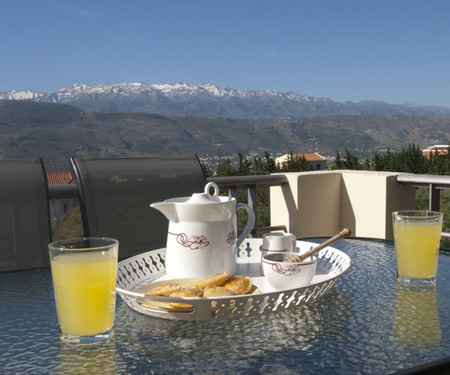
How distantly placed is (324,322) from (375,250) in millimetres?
543

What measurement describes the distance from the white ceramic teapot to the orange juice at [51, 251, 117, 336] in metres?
0.20

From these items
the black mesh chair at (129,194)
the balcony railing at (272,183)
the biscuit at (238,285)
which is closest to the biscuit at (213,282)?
the biscuit at (238,285)

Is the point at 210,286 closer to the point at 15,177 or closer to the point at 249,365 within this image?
the point at 249,365

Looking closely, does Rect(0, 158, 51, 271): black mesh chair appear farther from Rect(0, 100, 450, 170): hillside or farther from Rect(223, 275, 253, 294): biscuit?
Rect(0, 100, 450, 170): hillside

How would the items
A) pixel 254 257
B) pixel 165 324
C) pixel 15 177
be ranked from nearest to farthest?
pixel 165 324 < pixel 254 257 < pixel 15 177

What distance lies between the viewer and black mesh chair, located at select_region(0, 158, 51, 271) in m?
1.26

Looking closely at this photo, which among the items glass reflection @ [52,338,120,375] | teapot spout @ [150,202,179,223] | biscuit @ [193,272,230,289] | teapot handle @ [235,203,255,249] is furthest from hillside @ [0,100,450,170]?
glass reflection @ [52,338,120,375]

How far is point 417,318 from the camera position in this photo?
0.64m

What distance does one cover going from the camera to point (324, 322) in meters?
0.63

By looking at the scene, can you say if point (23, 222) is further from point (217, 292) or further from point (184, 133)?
point (184, 133)

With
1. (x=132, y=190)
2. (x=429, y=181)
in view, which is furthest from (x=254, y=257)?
(x=429, y=181)

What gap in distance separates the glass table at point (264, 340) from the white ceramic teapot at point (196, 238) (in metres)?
0.12

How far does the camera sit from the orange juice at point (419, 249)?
0.81 meters

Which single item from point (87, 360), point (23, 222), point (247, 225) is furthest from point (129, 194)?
point (87, 360)
